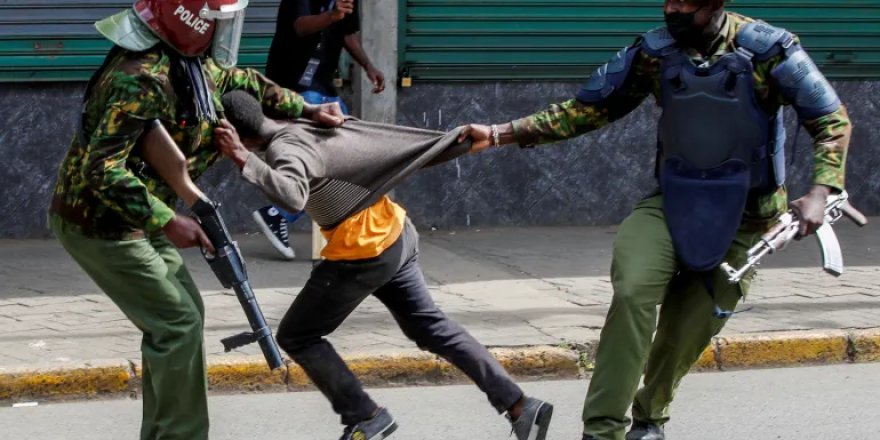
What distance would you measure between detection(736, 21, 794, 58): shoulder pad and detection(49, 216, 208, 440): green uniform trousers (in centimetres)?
197

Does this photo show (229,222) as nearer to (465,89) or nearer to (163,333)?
(465,89)

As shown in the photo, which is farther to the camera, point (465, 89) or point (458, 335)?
point (465, 89)

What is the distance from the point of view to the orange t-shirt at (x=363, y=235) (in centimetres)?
525

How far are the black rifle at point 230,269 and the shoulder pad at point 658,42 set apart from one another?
153cm

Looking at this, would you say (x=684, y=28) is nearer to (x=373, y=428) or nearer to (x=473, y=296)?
(x=373, y=428)

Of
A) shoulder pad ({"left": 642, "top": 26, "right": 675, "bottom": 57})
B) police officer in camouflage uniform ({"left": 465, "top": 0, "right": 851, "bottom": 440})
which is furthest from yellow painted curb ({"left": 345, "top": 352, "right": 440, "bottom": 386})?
shoulder pad ({"left": 642, "top": 26, "right": 675, "bottom": 57})

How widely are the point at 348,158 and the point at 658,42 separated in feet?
3.61

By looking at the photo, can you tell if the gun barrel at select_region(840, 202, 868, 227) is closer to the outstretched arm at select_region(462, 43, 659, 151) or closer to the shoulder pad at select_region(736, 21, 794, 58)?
the shoulder pad at select_region(736, 21, 794, 58)

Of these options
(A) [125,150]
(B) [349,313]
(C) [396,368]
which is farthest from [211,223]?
(C) [396,368]

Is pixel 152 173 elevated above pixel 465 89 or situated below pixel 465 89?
above

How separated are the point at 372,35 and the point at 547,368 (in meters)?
3.48

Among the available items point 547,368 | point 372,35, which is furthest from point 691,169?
point 372,35

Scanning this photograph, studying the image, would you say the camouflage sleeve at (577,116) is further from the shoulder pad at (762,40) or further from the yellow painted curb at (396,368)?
Answer: the yellow painted curb at (396,368)

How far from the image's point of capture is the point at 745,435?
6105 mm
